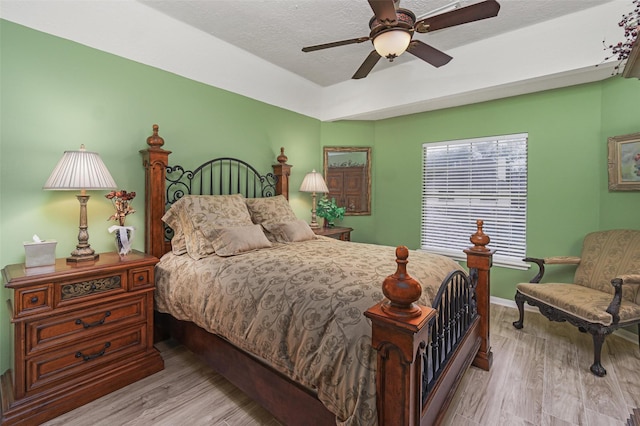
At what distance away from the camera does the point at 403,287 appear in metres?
1.05

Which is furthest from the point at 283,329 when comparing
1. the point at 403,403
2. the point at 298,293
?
the point at 403,403

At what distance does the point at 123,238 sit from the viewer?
2.18 m

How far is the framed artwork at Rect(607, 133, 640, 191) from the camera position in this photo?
2688 mm

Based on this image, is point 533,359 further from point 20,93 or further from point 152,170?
point 20,93

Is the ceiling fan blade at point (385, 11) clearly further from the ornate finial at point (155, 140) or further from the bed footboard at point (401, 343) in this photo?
the ornate finial at point (155, 140)

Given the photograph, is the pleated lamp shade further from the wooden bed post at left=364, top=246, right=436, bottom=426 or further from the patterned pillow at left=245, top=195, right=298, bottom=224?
the wooden bed post at left=364, top=246, right=436, bottom=426

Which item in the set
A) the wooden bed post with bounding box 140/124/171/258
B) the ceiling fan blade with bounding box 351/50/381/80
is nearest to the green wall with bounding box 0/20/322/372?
the wooden bed post with bounding box 140/124/171/258

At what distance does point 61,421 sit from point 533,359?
11.2 feet

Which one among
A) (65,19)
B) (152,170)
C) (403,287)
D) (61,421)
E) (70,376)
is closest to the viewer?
(403,287)

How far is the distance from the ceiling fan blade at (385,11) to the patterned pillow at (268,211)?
6.70ft

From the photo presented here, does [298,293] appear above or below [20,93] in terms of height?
below

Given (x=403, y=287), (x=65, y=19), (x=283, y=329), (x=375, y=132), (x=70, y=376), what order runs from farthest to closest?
(x=375, y=132) → (x=65, y=19) → (x=70, y=376) → (x=283, y=329) → (x=403, y=287)

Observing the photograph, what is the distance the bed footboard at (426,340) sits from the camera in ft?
3.44

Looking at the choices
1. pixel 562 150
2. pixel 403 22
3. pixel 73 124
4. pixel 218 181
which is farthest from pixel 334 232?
pixel 73 124
